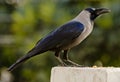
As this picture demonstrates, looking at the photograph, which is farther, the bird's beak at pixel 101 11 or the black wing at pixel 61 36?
the bird's beak at pixel 101 11

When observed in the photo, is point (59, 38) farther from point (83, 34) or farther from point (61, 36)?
point (83, 34)

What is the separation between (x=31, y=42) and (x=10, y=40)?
0.83 metres

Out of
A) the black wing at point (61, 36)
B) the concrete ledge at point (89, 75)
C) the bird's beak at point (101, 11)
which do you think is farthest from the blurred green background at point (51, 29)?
the concrete ledge at point (89, 75)

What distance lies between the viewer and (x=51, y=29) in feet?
22.5

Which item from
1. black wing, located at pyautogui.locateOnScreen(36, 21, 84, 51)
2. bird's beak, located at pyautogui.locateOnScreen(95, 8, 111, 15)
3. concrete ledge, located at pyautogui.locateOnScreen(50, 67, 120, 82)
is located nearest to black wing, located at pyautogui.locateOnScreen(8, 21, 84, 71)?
black wing, located at pyautogui.locateOnScreen(36, 21, 84, 51)

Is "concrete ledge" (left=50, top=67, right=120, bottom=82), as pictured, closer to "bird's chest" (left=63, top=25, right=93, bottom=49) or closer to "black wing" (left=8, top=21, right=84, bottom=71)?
"black wing" (left=8, top=21, right=84, bottom=71)

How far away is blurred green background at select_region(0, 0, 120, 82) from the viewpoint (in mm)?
6926

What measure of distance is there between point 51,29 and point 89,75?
168 inches

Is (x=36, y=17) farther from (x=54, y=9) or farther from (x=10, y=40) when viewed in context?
(x=10, y=40)

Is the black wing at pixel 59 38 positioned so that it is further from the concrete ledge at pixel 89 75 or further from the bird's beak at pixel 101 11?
the concrete ledge at pixel 89 75

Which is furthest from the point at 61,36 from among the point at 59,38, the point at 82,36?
the point at 82,36

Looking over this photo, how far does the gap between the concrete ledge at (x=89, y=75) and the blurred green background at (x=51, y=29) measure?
4021mm

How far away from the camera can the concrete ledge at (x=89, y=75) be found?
8.46ft

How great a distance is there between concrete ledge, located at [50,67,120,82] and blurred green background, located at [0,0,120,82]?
402 cm
